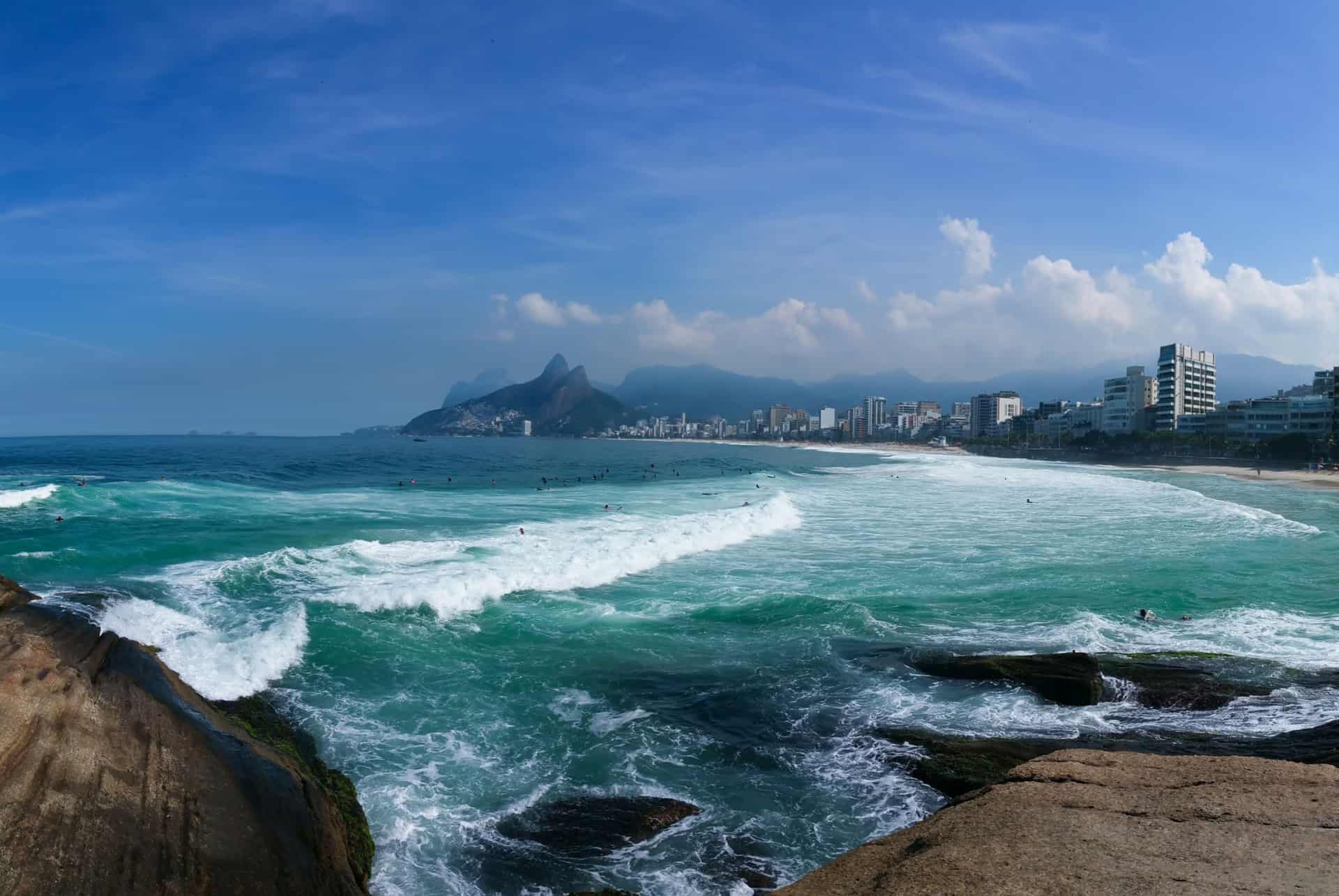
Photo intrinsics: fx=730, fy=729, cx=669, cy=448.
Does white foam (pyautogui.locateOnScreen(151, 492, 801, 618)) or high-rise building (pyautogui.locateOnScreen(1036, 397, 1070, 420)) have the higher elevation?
high-rise building (pyautogui.locateOnScreen(1036, 397, 1070, 420))

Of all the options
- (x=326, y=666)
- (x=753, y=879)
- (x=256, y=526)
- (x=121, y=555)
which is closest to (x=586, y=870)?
(x=753, y=879)

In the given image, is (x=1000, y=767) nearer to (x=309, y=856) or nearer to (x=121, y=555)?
(x=309, y=856)

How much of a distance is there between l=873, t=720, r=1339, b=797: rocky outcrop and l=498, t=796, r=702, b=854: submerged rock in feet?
10.2

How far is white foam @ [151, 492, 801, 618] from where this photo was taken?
1781 cm

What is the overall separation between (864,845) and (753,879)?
1.98 m

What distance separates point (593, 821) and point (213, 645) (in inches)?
353

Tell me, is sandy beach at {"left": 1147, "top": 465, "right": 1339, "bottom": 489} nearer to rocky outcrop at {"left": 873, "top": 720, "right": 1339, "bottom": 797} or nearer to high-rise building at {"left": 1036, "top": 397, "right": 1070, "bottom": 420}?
rocky outcrop at {"left": 873, "top": 720, "right": 1339, "bottom": 797}

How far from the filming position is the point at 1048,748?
950cm

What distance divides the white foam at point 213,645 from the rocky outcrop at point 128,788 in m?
6.56

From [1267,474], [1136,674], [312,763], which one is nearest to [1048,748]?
[1136,674]

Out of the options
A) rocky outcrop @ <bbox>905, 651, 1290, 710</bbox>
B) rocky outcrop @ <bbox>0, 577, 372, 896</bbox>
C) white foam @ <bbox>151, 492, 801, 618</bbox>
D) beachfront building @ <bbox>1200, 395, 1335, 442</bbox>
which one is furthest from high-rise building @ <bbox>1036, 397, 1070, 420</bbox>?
rocky outcrop @ <bbox>0, 577, 372, 896</bbox>

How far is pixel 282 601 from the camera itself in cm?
1717

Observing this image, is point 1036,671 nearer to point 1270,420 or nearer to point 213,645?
point 213,645

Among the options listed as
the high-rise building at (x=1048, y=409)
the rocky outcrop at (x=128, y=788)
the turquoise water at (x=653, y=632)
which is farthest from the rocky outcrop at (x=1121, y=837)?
the high-rise building at (x=1048, y=409)
